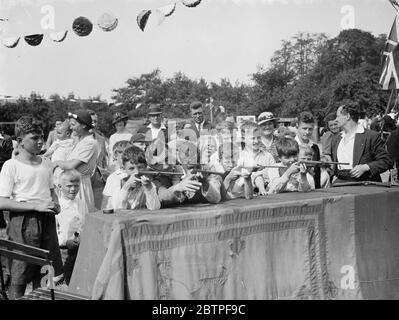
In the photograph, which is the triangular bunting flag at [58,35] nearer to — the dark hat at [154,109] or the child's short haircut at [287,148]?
the dark hat at [154,109]

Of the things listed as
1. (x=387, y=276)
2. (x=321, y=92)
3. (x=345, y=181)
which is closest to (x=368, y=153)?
(x=345, y=181)

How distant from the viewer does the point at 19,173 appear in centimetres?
461

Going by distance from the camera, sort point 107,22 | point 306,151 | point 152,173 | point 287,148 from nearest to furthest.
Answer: point 152,173 < point 287,148 < point 306,151 < point 107,22

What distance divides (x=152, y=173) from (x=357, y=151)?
244 centimetres

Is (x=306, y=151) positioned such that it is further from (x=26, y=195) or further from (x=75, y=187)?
(x=26, y=195)

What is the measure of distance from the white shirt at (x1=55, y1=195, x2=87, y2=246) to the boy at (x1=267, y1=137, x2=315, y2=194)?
185cm

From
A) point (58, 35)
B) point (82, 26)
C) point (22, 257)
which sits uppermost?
point (82, 26)

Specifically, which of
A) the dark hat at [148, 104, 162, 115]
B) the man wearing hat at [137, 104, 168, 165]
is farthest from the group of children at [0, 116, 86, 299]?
the dark hat at [148, 104, 162, 115]

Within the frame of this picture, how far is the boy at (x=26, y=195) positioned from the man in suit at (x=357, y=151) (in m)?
2.90

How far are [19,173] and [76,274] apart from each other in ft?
3.88

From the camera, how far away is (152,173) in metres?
4.29

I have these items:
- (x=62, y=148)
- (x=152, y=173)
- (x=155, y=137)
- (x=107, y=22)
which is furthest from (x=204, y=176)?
(x=107, y=22)

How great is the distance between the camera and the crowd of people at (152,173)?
14.5 feet
